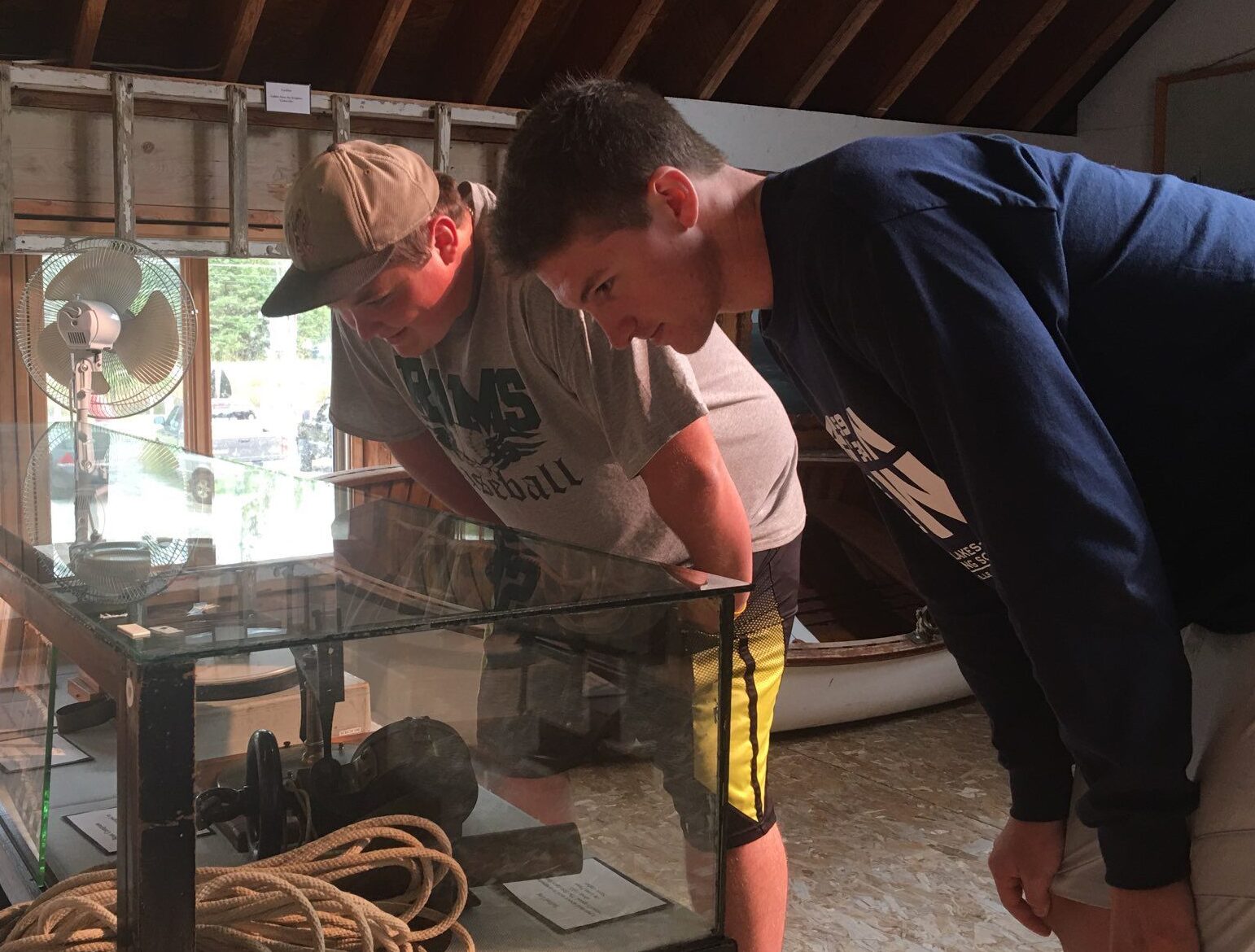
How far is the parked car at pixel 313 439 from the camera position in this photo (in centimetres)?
602

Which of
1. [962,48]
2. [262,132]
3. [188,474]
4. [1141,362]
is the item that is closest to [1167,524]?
[1141,362]

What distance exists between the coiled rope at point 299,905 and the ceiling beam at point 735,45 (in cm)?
517

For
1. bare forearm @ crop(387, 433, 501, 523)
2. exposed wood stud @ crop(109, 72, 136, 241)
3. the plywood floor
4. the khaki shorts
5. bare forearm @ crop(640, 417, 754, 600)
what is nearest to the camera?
the khaki shorts

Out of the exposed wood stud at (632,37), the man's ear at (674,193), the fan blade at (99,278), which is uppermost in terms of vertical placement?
the exposed wood stud at (632,37)

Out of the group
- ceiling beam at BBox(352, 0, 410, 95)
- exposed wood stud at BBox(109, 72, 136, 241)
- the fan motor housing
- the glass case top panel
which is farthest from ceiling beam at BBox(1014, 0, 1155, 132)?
the glass case top panel

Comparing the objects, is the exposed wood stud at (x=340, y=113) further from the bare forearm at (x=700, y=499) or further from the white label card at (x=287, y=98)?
the bare forearm at (x=700, y=499)

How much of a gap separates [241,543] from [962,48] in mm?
6218

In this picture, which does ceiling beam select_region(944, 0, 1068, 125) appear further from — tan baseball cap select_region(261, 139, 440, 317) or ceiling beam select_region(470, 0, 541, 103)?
tan baseball cap select_region(261, 139, 440, 317)

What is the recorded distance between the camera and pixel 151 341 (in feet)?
10.9

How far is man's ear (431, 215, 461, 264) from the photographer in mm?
1649

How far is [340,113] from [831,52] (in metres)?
2.38

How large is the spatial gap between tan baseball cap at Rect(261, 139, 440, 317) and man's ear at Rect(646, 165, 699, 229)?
64cm

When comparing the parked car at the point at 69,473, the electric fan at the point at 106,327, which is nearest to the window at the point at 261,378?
the electric fan at the point at 106,327

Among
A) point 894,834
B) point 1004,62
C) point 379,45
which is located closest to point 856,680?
point 894,834
